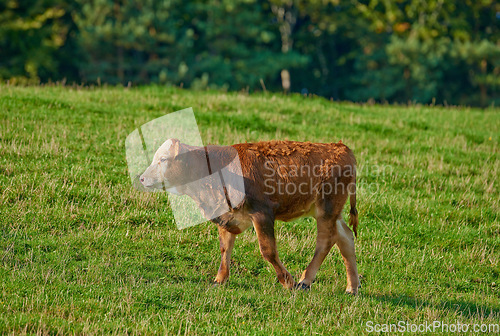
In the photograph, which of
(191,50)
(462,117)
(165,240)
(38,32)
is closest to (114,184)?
(165,240)

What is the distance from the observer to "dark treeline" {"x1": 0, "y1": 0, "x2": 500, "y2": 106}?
120 feet

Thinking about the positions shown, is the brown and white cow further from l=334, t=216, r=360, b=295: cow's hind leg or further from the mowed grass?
the mowed grass

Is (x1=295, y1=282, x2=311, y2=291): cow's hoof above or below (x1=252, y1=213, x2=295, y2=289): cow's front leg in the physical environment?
below

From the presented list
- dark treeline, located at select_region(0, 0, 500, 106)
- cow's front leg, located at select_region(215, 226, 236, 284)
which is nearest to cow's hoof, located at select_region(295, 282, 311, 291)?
cow's front leg, located at select_region(215, 226, 236, 284)

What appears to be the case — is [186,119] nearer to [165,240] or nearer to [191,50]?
[165,240]

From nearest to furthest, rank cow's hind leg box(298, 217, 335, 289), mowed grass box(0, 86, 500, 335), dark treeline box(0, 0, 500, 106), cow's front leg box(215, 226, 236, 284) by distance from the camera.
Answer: mowed grass box(0, 86, 500, 335), cow's hind leg box(298, 217, 335, 289), cow's front leg box(215, 226, 236, 284), dark treeline box(0, 0, 500, 106)

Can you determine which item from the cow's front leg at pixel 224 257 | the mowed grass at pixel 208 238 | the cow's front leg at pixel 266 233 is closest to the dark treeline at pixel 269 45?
the mowed grass at pixel 208 238

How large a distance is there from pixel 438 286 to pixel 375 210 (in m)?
2.56

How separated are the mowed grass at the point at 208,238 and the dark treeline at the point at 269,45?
2090 centimetres

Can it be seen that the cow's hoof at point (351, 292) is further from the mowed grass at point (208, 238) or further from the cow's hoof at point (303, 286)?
the cow's hoof at point (303, 286)

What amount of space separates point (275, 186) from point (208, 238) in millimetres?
2346

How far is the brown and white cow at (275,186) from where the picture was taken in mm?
7223

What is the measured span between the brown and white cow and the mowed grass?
522 millimetres

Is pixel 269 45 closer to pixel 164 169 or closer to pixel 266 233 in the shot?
pixel 164 169
